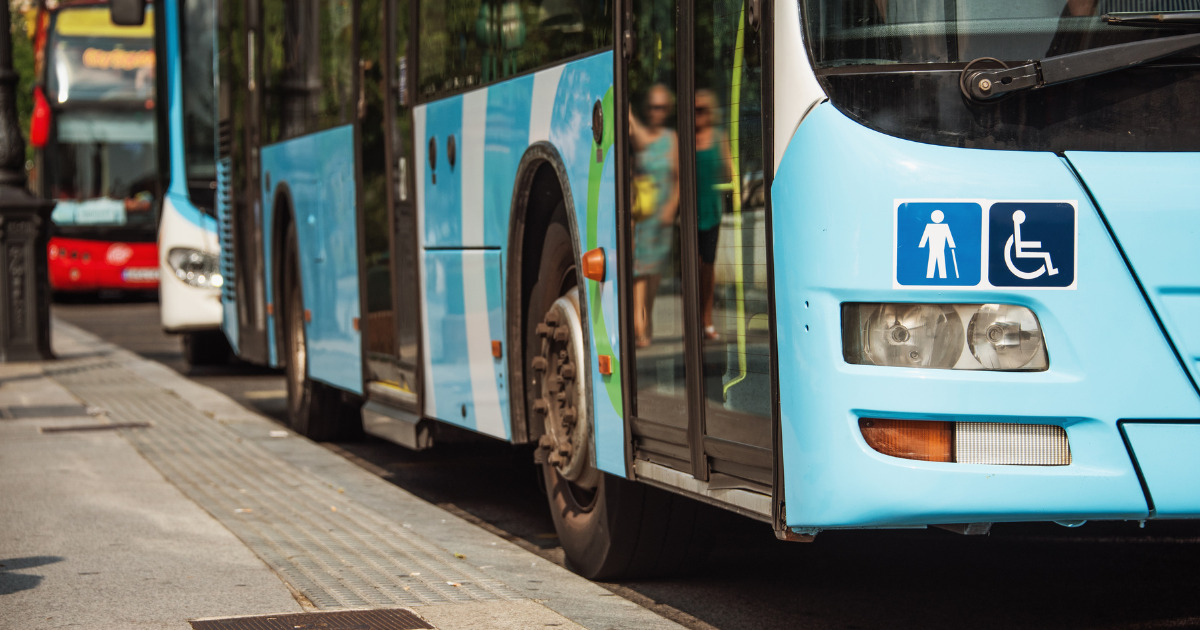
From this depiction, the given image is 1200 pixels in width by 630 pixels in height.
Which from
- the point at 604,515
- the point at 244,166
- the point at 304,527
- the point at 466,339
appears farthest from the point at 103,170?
the point at 604,515

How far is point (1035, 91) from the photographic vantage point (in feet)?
13.6

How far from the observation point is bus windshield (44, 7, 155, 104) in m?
25.8

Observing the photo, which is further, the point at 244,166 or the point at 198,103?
the point at 198,103

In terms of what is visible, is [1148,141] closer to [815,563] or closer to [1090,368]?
[1090,368]

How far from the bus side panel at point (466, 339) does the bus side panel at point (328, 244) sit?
139 centimetres

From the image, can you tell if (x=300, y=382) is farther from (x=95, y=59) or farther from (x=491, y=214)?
(x=95, y=59)

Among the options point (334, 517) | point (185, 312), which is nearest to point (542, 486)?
point (334, 517)

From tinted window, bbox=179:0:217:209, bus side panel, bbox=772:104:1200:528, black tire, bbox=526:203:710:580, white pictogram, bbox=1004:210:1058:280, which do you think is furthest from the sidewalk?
tinted window, bbox=179:0:217:209

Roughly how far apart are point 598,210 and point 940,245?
1.79 meters

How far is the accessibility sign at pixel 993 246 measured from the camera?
4.07m

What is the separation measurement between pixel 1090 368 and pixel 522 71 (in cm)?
297

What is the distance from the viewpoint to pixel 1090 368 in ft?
13.5

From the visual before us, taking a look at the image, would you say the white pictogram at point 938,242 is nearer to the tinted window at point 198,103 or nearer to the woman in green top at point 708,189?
the woman in green top at point 708,189

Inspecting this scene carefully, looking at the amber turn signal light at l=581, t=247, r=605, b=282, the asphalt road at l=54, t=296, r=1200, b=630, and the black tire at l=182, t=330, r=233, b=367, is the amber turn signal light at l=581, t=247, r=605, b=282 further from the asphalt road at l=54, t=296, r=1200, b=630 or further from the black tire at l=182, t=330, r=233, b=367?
the black tire at l=182, t=330, r=233, b=367
